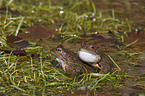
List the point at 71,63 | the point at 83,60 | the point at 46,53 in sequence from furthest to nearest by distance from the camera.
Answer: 1. the point at 46,53
2. the point at 83,60
3. the point at 71,63

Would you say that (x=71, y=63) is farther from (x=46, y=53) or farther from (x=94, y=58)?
(x=46, y=53)

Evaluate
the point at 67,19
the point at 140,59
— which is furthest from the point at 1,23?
the point at 140,59

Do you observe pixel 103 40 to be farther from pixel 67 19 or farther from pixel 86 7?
pixel 86 7

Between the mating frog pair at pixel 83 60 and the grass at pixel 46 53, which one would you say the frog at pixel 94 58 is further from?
the grass at pixel 46 53

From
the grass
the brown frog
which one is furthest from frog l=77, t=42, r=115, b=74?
the grass

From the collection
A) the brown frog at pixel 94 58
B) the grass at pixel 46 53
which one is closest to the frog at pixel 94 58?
the brown frog at pixel 94 58

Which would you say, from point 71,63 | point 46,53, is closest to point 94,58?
point 71,63
